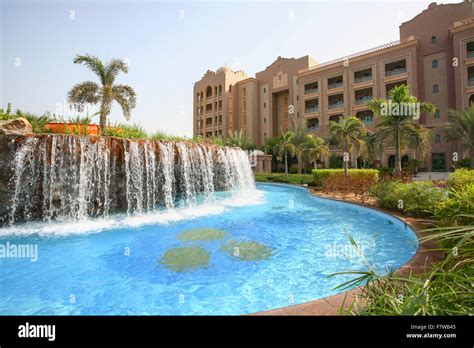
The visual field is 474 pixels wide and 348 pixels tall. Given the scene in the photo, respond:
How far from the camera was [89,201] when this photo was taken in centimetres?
921

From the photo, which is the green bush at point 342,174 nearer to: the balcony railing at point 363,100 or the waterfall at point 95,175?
the waterfall at point 95,175

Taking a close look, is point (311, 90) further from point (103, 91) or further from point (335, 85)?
point (103, 91)

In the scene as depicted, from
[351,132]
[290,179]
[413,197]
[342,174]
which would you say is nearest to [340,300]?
[413,197]

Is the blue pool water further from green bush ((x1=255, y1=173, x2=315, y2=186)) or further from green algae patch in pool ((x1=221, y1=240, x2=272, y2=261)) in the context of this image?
green bush ((x1=255, y1=173, x2=315, y2=186))

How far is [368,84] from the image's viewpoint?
3158cm

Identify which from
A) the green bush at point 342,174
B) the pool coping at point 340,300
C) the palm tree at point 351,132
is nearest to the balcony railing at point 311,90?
the palm tree at point 351,132

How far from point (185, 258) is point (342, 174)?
13437 millimetres

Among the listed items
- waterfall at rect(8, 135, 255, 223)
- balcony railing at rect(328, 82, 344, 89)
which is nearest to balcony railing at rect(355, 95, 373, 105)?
balcony railing at rect(328, 82, 344, 89)

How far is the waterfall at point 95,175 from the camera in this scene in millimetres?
8367

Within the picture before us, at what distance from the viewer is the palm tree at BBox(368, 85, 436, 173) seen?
13656 mm

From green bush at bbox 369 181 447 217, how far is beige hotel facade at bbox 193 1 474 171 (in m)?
20.8

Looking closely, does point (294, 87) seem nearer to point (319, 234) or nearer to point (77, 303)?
point (319, 234)
